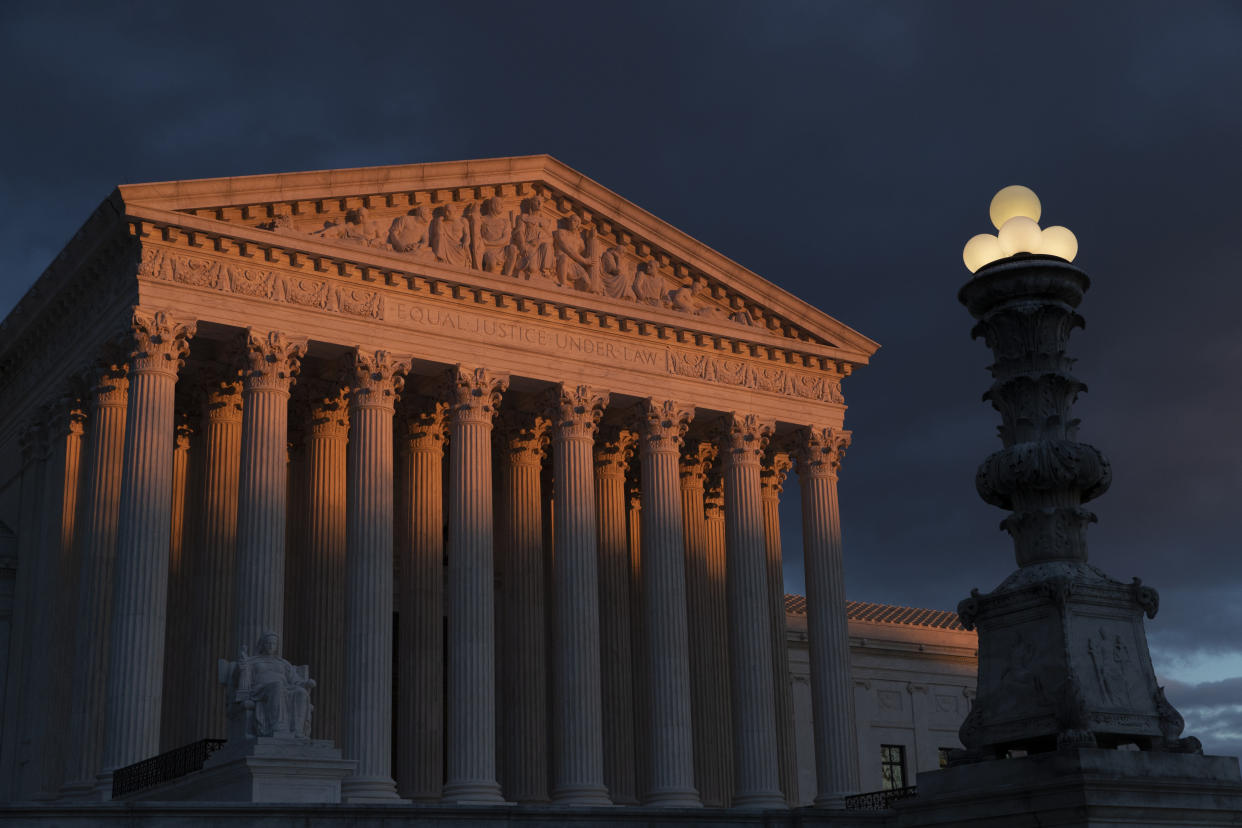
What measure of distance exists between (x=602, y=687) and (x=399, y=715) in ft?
22.1

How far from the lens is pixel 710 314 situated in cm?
4288

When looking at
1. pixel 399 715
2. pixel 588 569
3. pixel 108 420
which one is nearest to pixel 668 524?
pixel 588 569

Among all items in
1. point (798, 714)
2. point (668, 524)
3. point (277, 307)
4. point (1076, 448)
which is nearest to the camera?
point (1076, 448)

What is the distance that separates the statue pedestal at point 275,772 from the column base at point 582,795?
11847mm

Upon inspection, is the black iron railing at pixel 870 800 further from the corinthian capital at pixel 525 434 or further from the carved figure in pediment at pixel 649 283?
the carved figure in pediment at pixel 649 283

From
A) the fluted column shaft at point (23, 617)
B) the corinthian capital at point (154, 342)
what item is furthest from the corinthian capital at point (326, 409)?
the fluted column shaft at point (23, 617)

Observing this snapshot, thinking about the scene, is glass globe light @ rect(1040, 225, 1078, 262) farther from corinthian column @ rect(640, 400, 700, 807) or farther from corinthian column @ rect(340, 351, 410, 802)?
corinthian column @ rect(640, 400, 700, 807)

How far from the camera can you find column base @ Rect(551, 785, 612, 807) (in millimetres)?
36500

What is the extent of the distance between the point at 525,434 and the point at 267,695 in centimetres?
1745

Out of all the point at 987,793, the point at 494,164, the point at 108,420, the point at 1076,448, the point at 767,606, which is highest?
the point at 494,164

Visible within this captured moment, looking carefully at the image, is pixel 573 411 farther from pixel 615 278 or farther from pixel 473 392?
pixel 615 278

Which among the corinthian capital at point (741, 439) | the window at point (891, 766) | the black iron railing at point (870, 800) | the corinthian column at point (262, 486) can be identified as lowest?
the black iron railing at point (870, 800)

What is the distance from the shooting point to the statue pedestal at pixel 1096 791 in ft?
33.8

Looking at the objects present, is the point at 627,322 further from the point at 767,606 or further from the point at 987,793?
the point at 987,793
